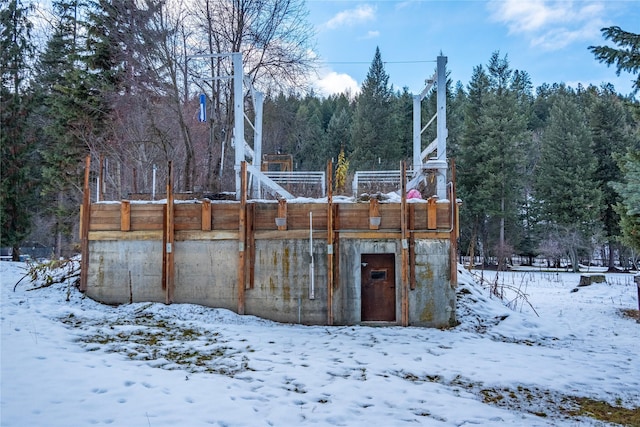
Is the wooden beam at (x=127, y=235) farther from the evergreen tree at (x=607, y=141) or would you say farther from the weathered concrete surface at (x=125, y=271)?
the evergreen tree at (x=607, y=141)

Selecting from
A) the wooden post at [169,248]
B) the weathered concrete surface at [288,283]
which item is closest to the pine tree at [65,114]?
the wooden post at [169,248]

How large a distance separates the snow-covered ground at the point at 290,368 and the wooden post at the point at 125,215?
1.73 metres

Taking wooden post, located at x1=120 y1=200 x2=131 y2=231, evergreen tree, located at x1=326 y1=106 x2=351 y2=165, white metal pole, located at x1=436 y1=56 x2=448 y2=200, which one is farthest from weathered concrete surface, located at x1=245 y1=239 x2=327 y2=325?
evergreen tree, located at x1=326 y1=106 x2=351 y2=165

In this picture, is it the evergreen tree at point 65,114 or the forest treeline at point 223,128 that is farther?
the evergreen tree at point 65,114

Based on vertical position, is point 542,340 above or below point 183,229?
below

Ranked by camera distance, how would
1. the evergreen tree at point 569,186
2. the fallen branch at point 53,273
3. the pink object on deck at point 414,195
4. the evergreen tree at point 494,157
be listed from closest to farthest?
the pink object on deck at point 414,195, the fallen branch at point 53,273, the evergreen tree at point 569,186, the evergreen tree at point 494,157

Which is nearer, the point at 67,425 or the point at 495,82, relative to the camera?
the point at 67,425

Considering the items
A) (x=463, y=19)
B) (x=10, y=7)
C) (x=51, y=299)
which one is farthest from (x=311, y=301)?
(x=10, y=7)

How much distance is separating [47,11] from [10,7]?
84.6 inches

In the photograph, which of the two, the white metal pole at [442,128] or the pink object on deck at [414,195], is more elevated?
the white metal pole at [442,128]

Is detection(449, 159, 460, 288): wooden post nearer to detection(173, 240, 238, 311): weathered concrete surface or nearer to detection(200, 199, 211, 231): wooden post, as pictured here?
detection(173, 240, 238, 311): weathered concrete surface

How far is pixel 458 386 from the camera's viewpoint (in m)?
5.53

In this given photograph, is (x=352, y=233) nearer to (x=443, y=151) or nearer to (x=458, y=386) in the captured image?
(x=443, y=151)

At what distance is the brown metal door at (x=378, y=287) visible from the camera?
29.3 ft
